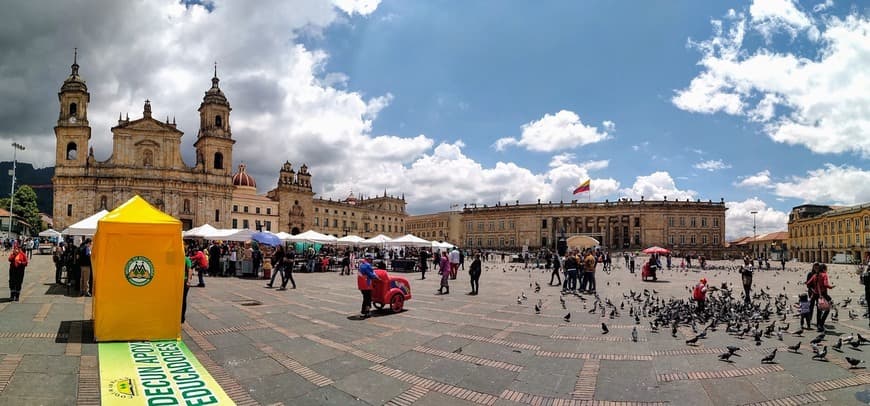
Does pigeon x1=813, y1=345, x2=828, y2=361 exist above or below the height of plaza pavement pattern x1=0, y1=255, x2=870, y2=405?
above

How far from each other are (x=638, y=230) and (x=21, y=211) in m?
104

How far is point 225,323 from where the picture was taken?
8.61 meters

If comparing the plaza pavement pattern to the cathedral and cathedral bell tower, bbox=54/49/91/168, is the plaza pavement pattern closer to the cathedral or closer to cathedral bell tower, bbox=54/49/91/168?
the cathedral

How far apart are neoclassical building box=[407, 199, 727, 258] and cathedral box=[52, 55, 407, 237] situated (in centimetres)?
4092

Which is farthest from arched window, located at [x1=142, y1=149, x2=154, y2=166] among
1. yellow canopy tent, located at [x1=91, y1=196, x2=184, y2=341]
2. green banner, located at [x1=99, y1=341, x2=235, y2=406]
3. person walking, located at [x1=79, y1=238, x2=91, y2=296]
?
green banner, located at [x1=99, y1=341, x2=235, y2=406]

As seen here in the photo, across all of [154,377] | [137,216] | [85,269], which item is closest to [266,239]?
[85,269]

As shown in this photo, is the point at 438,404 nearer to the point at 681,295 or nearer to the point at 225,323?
the point at 225,323

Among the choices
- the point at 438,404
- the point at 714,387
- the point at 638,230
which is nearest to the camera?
the point at 438,404

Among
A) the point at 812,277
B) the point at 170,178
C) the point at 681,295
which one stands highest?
the point at 170,178

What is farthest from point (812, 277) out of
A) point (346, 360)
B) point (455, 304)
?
point (346, 360)

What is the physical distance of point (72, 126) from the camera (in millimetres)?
51531

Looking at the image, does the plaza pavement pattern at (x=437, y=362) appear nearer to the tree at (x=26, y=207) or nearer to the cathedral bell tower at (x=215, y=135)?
the cathedral bell tower at (x=215, y=135)

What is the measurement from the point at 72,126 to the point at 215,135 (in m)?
15.4

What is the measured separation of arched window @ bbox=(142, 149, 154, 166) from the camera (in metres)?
54.9
